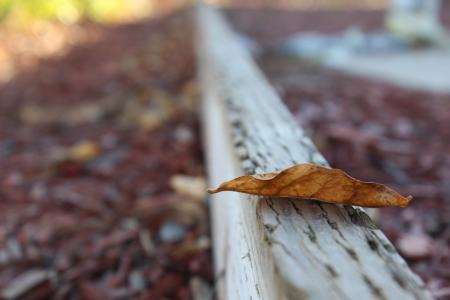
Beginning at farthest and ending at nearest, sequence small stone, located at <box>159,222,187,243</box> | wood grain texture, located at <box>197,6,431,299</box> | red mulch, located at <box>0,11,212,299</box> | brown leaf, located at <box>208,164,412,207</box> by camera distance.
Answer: small stone, located at <box>159,222,187,243</box>, red mulch, located at <box>0,11,212,299</box>, brown leaf, located at <box>208,164,412,207</box>, wood grain texture, located at <box>197,6,431,299</box>

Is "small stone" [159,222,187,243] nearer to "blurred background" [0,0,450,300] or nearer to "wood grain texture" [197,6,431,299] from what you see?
"blurred background" [0,0,450,300]

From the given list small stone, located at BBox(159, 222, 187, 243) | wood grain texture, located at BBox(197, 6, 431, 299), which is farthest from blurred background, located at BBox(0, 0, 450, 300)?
wood grain texture, located at BBox(197, 6, 431, 299)

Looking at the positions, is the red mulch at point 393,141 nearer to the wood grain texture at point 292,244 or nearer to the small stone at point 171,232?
the wood grain texture at point 292,244

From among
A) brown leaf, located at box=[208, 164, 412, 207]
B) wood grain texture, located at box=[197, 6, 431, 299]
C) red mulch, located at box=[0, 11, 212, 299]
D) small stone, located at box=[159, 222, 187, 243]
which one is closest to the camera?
wood grain texture, located at box=[197, 6, 431, 299]

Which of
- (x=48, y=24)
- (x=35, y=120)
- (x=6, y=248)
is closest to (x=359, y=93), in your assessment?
Result: (x=35, y=120)

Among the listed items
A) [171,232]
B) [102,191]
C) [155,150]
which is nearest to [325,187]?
[171,232]

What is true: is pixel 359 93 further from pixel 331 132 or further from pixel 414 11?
pixel 414 11

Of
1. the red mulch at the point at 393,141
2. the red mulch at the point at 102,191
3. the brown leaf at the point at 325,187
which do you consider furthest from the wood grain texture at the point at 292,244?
Answer: the red mulch at the point at 393,141
